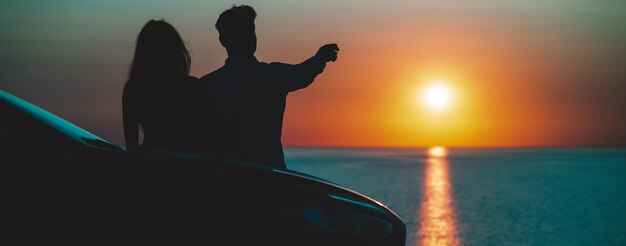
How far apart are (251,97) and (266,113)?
114 millimetres

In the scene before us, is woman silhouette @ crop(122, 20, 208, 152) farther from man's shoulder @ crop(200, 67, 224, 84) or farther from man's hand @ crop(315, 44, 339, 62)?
man's hand @ crop(315, 44, 339, 62)

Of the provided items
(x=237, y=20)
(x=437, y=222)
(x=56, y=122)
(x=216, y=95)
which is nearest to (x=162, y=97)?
(x=216, y=95)

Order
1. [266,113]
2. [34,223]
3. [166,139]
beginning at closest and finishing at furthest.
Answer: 1. [34,223]
2. [166,139]
3. [266,113]

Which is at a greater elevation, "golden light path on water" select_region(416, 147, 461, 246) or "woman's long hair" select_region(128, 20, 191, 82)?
"woman's long hair" select_region(128, 20, 191, 82)

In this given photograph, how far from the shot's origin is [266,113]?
15.0ft

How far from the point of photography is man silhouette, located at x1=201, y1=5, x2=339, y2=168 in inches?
179

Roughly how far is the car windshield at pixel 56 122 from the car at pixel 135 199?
2 cm

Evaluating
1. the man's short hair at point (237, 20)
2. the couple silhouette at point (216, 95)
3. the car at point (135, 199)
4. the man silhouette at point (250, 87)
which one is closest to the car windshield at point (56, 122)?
the car at point (135, 199)

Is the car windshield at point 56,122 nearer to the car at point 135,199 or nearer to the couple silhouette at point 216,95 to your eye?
the car at point 135,199

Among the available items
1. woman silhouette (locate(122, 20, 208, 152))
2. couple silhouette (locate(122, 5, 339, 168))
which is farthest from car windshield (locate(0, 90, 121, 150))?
woman silhouette (locate(122, 20, 208, 152))

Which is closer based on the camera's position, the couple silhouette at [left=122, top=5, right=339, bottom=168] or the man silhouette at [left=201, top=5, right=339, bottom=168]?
the couple silhouette at [left=122, top=5, right=339, bottom=168]

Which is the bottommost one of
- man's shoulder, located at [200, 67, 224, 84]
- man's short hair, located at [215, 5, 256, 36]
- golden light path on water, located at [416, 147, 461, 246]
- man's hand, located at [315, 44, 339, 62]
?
golden light path on water, located at [416, 147, 461, 246]

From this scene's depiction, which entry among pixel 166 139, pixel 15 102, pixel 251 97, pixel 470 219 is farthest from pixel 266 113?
pixel 470 219

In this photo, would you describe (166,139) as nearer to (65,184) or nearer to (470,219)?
(65,184)
